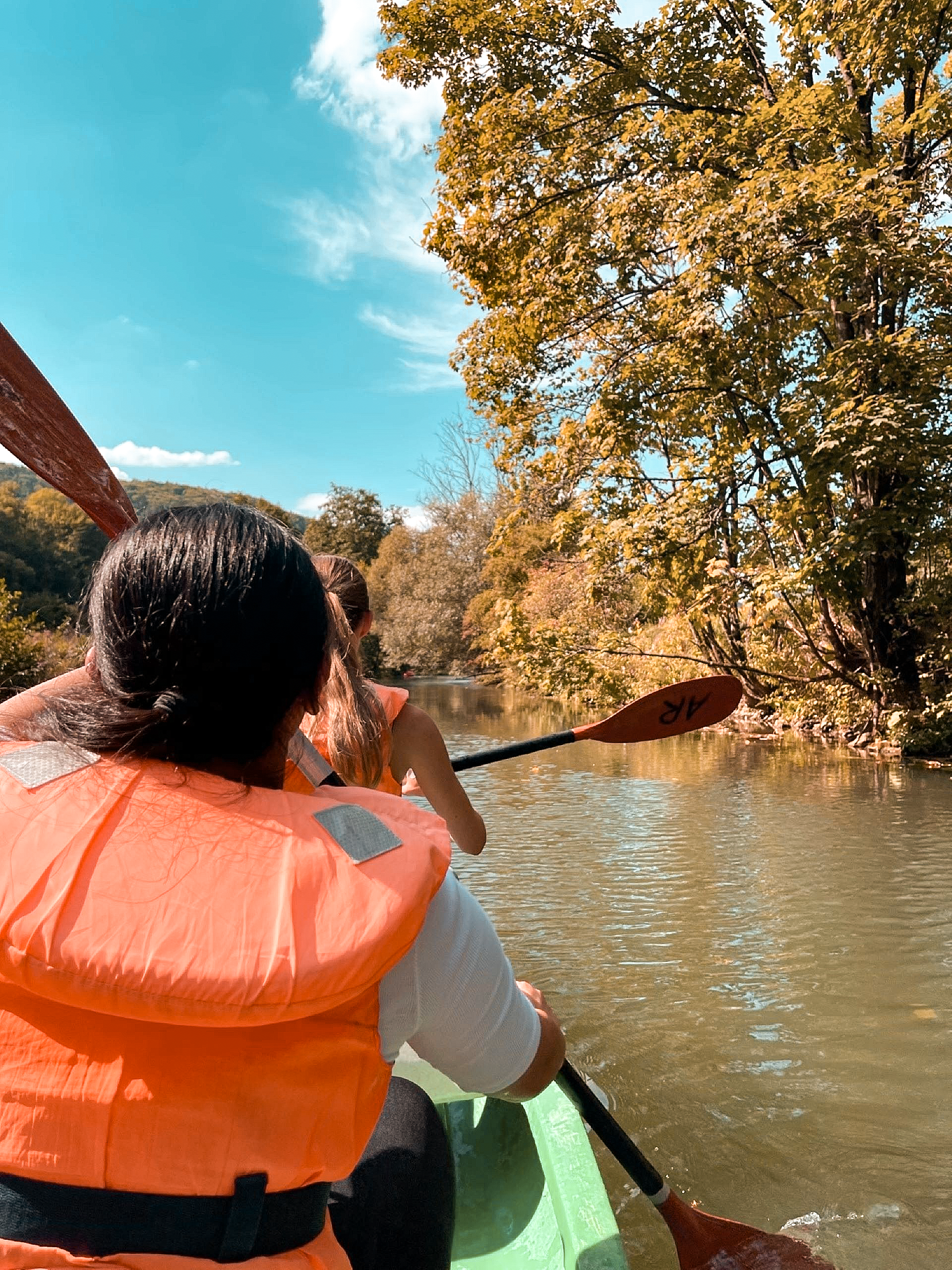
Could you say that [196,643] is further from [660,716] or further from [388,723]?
[660,716]

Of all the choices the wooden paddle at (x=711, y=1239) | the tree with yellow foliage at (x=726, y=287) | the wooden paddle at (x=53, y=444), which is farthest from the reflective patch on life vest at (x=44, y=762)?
the tree with yellow foliage at (x=726, y=287)

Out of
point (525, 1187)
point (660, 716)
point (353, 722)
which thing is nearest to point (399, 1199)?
point (525, 1187)

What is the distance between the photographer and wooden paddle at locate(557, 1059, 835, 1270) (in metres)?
1.83

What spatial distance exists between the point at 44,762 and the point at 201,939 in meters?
0.23

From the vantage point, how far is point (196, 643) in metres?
0.88

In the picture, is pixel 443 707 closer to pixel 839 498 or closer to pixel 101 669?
pixel 839 498

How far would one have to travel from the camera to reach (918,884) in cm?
510

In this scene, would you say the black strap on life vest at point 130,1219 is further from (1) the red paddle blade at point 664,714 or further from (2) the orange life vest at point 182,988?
(1) the red paddle blade at point 664,714

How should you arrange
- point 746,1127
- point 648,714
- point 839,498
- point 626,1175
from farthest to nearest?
point 839,498, point 648,714, point 746,1127, point 626,1175

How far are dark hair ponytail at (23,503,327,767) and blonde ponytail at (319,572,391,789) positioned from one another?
109cm

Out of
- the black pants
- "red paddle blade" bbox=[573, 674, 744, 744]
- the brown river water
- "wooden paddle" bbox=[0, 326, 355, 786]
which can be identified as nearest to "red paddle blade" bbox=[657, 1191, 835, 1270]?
the brown river water

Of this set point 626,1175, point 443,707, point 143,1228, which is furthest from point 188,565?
point 443,707

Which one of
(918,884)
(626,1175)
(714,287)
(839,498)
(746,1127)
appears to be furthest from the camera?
(839,498)

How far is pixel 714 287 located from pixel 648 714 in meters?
5.60
